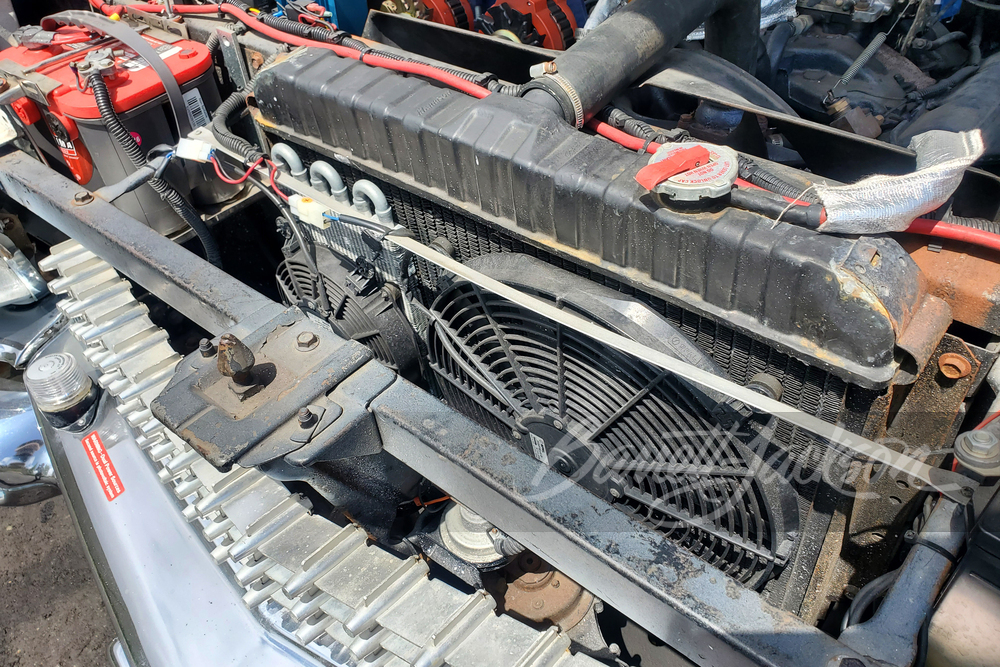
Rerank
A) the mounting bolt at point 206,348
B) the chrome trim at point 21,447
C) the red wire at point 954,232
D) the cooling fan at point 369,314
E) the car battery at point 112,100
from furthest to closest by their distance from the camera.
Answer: the chrome trim at point 21,447
the car battery at point 112,100
the cooling fan at point 369,314
the mounting bolt at point 206,348
the red wire at point 954,232

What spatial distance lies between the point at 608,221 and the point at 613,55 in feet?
1.89

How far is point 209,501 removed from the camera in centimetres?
148

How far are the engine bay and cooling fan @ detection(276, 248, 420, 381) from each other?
11 millimetres

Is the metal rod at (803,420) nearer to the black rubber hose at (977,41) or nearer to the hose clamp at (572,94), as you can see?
the hose clamp at (572,94)

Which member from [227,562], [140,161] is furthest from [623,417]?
[140,161]

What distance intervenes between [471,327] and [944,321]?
0.92 m

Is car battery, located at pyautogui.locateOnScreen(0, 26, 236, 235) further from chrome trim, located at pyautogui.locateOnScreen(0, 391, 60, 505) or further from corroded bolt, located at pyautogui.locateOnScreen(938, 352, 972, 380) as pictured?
corroded bolt, located at pyautogui.locateOnScreen(938, 352, 972, 380)

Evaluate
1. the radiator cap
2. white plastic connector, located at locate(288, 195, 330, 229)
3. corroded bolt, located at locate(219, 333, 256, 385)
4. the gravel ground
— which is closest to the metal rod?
the radiator cap

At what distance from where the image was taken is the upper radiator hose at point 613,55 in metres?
1.49

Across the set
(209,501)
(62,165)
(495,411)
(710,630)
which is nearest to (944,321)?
(710,630)

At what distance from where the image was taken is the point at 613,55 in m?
1.61

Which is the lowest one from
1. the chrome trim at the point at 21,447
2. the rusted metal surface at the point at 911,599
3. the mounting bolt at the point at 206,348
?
the chrome trim at the point at 21,447

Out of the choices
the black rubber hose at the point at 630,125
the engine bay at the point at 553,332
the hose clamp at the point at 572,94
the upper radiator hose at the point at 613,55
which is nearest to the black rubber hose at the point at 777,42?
the engine bay at the point at 553,332

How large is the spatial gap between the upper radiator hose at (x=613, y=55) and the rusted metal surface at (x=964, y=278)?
2.43ft
